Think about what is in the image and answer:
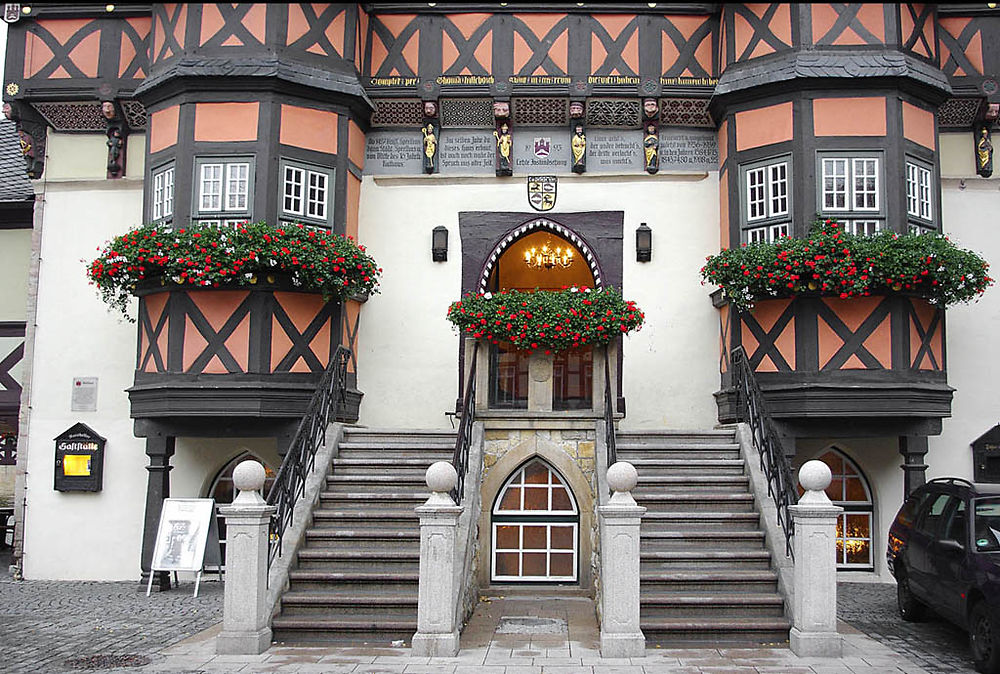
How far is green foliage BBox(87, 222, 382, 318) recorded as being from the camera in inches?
503

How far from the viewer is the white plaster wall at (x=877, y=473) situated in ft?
46.9

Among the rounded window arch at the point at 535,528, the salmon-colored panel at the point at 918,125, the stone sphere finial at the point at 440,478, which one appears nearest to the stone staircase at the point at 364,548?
the rounded window arch at the point at 535,528

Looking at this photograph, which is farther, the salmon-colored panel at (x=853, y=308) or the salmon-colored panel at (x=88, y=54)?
the salmon-colored panel at (x=88, y=54)

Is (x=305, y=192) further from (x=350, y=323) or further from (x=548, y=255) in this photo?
(x=548, y=255)

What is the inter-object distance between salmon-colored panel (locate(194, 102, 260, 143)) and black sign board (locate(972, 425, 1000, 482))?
11.3m

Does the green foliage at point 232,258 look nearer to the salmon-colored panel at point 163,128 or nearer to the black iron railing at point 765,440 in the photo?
the salmon-colored panel at point 163,128

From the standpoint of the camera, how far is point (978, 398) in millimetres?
14469

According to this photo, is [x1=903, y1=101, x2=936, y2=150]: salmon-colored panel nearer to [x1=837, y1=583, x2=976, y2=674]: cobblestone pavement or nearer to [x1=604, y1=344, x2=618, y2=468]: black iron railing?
[x1=604, y1=344, x2=618, y2=468]: black iron railing

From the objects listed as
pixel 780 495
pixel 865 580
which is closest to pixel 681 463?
pixel 780 495

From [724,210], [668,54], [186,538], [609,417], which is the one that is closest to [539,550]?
[609,417]

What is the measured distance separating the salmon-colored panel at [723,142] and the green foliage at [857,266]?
2.14 meters

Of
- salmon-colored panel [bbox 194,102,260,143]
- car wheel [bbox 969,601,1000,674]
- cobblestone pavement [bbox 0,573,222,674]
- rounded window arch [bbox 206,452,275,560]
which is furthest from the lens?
rounded window arch [bbox 206,452,275,560]

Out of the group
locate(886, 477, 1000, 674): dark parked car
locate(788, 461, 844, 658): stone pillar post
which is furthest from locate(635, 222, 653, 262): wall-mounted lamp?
locate(788, 461, 844, 658): stone pillar post

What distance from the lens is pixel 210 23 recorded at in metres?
14.0
